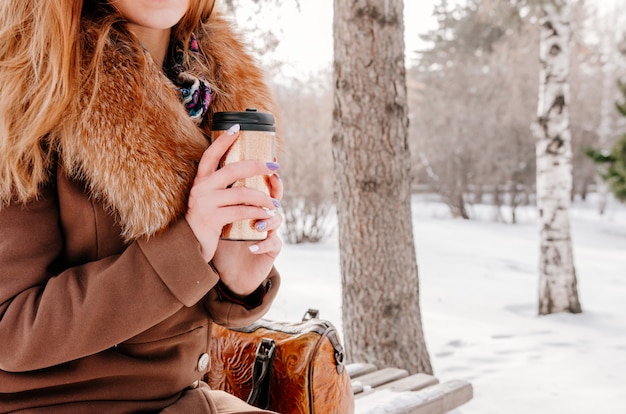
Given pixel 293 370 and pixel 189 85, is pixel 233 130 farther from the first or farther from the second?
pixel 293 370

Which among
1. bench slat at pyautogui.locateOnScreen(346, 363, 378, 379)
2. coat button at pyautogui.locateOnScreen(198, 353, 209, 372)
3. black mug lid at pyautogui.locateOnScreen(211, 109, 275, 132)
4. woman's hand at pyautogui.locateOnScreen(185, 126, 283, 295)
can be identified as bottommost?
bench slat at pyautogui.locateOnScreen(346, 363, 378, 379)

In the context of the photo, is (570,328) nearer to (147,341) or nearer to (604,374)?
(604,374)

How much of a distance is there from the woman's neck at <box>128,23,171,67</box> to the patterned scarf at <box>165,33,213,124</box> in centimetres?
2

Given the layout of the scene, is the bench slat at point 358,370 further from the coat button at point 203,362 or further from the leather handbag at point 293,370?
the coat button at point 203,362

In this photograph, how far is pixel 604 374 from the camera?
14.9 ft

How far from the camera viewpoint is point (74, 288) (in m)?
1.15

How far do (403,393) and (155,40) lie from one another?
1732 mm

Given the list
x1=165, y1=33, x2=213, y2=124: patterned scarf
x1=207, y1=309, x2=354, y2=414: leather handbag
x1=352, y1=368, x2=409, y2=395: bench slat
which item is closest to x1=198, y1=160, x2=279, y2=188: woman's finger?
x1=165, y1=33, x2=213, y2=124: patterned scarf

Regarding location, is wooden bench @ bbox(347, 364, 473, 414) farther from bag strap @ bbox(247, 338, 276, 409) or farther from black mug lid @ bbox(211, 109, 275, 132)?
black mug lid @ bbox(211, 109, 275, 132)

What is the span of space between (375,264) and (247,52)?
89.0 inches

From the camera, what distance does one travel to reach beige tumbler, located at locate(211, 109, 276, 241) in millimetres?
1167

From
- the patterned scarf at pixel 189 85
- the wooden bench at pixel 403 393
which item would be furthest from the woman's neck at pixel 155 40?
the wooden bench at pixel 403 393

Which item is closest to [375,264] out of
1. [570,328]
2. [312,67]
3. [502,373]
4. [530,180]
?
[502,373]

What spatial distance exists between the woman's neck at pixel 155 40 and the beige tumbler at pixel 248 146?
333mm
